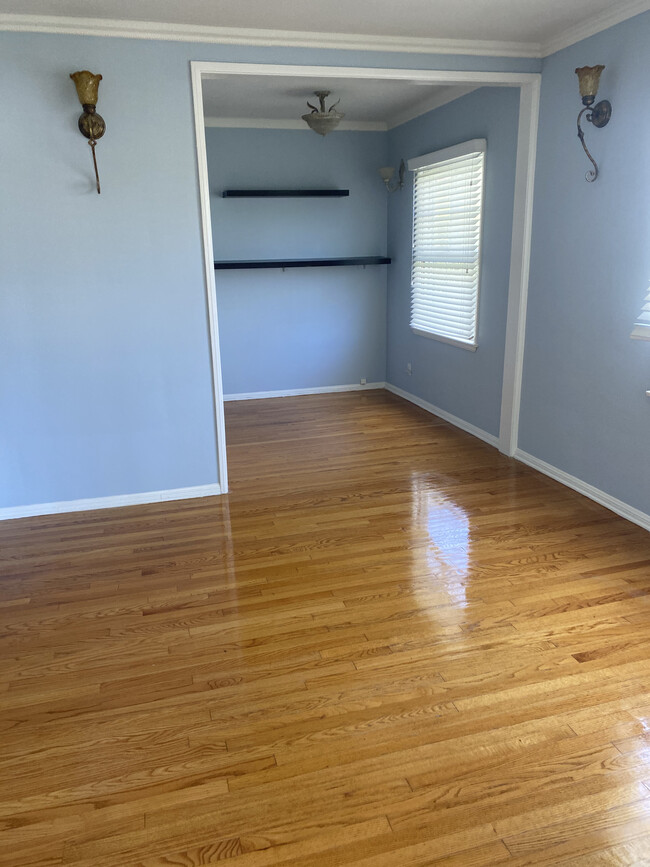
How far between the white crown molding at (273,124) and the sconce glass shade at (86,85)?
8.90ft

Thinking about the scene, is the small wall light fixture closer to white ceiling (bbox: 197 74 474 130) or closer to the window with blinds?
the window with blinds

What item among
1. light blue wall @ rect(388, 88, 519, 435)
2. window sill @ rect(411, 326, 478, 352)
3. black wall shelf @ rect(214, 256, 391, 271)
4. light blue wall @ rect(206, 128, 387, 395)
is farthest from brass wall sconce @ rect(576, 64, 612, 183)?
light blue wall @ rect(206, 128, 387, 395)

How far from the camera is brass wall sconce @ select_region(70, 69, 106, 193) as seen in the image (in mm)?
3090

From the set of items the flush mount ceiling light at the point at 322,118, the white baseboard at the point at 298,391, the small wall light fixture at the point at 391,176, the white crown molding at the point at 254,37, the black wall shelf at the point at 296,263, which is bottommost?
the white baseboard at the point at 298,391

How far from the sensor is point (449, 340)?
519cm

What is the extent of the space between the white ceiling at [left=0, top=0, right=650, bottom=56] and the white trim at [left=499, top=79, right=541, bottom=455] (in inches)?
18.0

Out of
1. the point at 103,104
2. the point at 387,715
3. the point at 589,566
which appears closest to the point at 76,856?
the point at 387,715

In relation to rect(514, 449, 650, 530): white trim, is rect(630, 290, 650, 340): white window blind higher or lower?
higher

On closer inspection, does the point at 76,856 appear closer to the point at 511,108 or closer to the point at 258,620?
the point at 258,620

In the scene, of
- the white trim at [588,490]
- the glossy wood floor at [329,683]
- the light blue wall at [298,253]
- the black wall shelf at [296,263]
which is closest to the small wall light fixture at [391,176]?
the light blue wall at [298,253]

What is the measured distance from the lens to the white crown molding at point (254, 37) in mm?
3105

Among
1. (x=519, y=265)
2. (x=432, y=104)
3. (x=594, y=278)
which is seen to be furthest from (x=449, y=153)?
(x=594, y=278)

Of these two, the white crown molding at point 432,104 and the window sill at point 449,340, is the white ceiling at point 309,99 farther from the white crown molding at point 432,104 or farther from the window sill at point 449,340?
the window sill at point 449,340

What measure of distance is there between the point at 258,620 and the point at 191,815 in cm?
93
